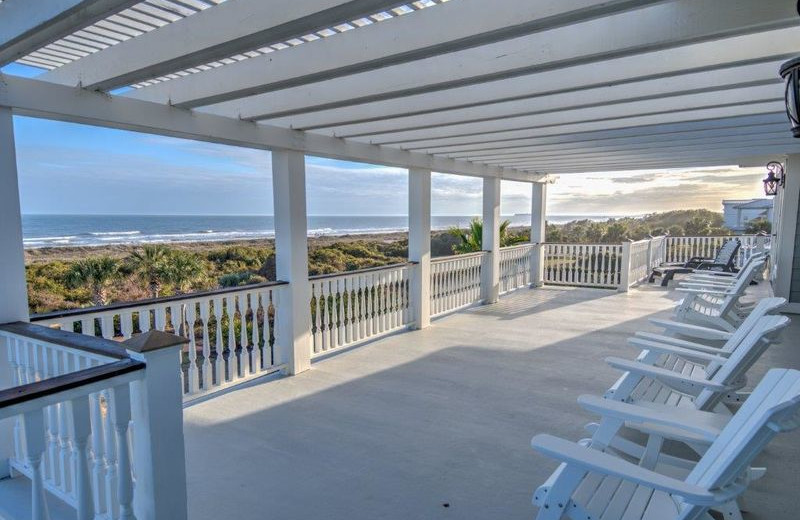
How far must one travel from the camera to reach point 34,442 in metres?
1.54

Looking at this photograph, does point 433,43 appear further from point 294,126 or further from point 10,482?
point 10,482

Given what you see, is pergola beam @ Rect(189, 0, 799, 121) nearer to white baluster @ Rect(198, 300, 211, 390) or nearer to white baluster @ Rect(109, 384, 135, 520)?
white baluster @ Rect(198, 300, 211, 390)

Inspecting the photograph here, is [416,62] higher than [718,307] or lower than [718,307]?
higher

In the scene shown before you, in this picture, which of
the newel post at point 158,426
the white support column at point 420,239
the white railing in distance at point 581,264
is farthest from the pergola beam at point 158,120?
the white railing in distance at point 581,264

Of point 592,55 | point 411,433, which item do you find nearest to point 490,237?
point 411,433

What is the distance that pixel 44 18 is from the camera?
2.05m

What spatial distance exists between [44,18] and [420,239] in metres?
4.84

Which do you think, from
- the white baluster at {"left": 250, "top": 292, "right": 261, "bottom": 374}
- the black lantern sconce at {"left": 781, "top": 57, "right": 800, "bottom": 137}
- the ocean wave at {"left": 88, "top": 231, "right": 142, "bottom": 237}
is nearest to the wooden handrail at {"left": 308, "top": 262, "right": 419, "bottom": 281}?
the white baluster at {"left": 250, "top": 292, "right": 261, "bottom": 374}

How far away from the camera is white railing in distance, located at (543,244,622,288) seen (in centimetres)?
971

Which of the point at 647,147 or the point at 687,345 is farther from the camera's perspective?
the point at 647,147

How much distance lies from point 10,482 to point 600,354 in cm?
519

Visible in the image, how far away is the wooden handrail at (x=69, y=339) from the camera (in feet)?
6.24

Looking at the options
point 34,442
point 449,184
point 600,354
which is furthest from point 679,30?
point 449,184

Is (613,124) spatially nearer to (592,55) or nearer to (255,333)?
(592,55)
